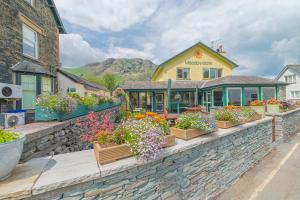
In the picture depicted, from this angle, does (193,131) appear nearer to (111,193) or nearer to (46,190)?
(111,193)

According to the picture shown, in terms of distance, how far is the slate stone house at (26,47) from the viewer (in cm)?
845

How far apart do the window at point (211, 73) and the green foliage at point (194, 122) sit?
61.8ft

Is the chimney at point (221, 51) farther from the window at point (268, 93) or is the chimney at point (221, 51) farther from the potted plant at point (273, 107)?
the potted plant at point (273, 107)

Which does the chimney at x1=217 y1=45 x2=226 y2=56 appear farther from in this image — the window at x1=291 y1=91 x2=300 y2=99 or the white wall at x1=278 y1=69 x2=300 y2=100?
the window at x1=291 y1=91 x2=300 y2=99

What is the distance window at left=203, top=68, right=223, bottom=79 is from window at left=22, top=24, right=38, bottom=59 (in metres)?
18.0

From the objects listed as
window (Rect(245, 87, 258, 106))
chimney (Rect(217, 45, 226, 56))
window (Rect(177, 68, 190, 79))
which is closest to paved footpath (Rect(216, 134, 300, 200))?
window (Rect(245, 87, 258, 106))

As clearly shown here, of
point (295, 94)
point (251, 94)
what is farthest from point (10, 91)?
point (295, 94)

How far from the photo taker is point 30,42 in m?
10.6

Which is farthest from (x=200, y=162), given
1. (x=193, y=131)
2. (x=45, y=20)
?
(x=45, y=20)

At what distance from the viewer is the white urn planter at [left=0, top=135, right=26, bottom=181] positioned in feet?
7.27

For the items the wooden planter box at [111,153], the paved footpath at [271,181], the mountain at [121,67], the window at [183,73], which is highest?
the mountain at [121,67]

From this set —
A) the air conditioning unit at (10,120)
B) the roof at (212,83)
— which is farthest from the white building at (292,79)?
the air conditioning unit at (10,120)

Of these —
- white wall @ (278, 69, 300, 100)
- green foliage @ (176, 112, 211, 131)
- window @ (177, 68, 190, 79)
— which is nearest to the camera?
green foliage @ (176, 112, 211, 131)

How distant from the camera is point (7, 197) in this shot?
204cm
